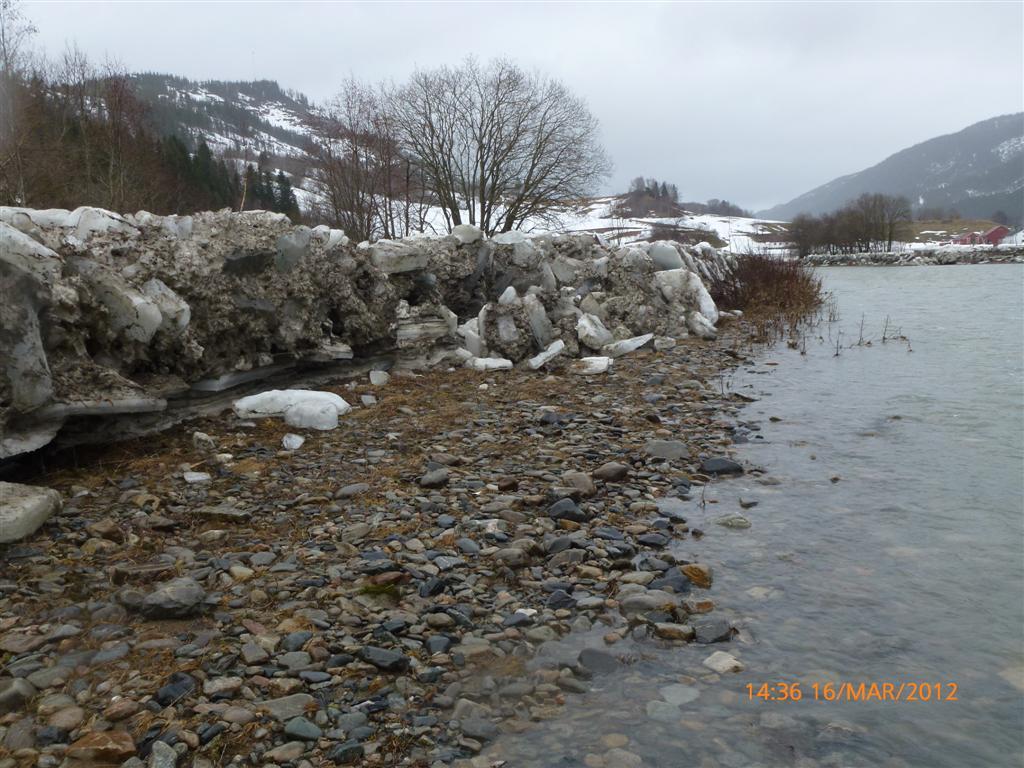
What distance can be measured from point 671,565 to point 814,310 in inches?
594

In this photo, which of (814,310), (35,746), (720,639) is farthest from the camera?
(814,310)

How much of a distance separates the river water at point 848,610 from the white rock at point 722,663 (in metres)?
0.03

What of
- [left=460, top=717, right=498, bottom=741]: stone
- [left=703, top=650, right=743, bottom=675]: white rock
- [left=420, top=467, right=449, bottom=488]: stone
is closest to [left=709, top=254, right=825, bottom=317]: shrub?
[left=420, top=467, right=449, bottom=488]: stone

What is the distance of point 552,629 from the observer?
3.02m

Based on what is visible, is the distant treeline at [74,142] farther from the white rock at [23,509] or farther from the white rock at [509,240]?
the white rock at [23,509]

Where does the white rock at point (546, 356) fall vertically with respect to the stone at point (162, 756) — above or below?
above

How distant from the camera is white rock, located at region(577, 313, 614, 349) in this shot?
33.0ft

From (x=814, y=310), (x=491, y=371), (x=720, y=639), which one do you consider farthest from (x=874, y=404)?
(x=814, y=310)

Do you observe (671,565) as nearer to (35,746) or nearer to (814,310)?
(35,746)

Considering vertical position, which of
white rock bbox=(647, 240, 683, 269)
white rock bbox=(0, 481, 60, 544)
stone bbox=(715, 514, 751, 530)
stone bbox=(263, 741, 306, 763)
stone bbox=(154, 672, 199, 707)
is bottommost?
stone bbox=(715, 514, 751, 530)

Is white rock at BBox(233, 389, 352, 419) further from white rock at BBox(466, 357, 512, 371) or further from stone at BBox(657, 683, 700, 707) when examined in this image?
stone at BBox(657, 683, 700, 707)

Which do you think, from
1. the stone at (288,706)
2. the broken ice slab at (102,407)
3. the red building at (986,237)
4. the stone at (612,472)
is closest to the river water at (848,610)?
the stone at (612,472)

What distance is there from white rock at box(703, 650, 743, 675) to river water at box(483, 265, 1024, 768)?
3 centimetres

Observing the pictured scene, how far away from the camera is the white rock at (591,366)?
8.71 m
